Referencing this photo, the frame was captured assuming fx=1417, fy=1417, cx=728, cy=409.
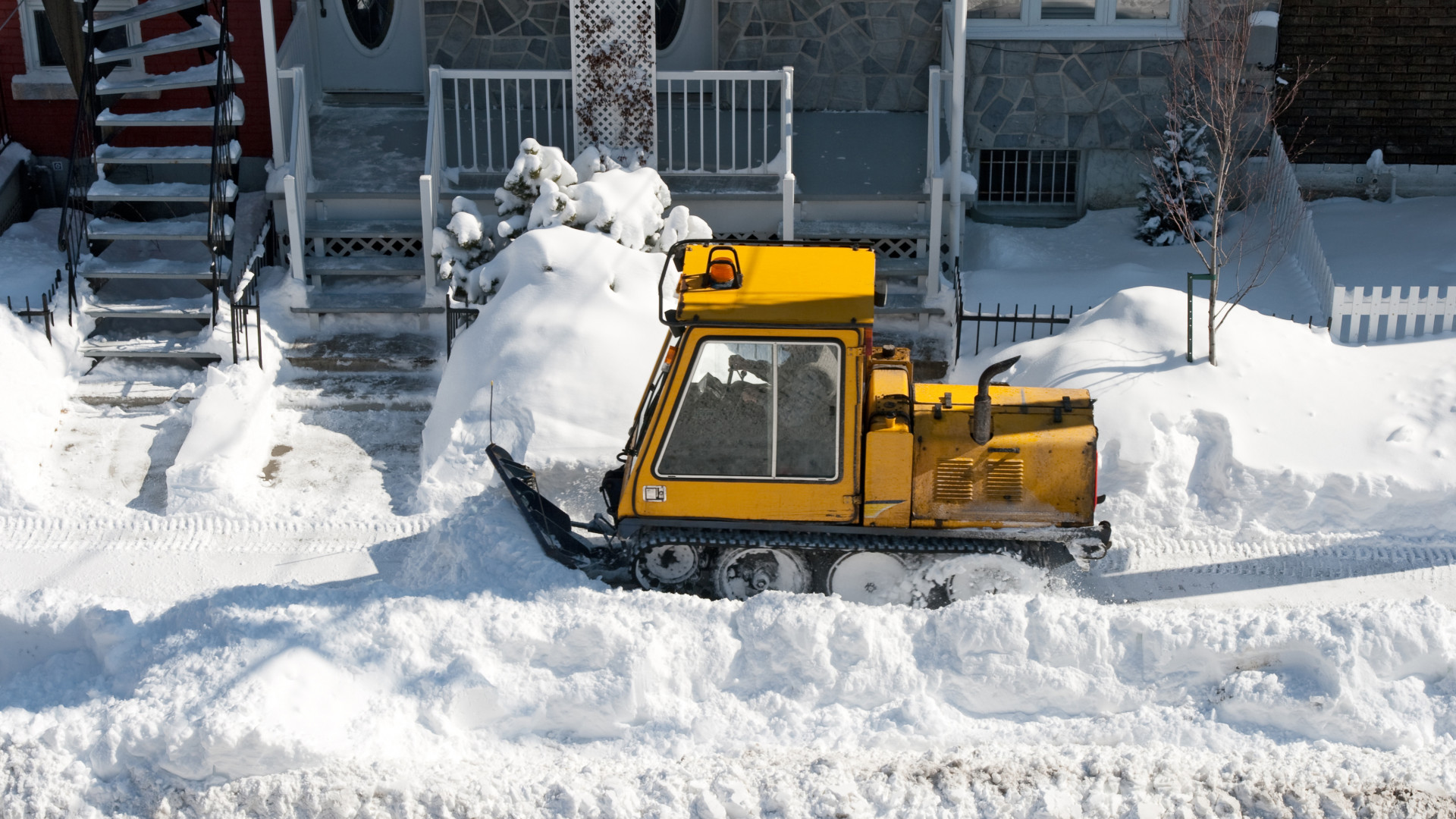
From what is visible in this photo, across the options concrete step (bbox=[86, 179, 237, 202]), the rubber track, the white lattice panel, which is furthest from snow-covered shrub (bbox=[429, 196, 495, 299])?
the rubber track

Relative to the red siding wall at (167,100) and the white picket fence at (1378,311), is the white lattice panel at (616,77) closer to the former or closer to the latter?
the red siding wall at (167,100)

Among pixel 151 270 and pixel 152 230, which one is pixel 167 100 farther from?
pixel 151 270

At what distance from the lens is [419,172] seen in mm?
12281

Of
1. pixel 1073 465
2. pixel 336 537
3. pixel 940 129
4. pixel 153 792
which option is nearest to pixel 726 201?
pixel 940 129

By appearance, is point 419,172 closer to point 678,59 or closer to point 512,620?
point 678,59

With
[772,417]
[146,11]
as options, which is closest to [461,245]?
[146,11]

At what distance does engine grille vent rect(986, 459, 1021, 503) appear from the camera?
6.86 metres

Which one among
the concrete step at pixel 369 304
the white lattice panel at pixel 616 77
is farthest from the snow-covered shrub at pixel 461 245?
the white lattice panel at pixel 616 77

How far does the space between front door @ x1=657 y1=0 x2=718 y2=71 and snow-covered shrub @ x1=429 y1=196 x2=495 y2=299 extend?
3553 mm

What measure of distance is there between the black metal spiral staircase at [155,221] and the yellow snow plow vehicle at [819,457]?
5.28 meters

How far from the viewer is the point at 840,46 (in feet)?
43.5

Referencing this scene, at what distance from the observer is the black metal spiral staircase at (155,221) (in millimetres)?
10922

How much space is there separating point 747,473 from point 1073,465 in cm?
158

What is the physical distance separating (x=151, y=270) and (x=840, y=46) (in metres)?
6.41
